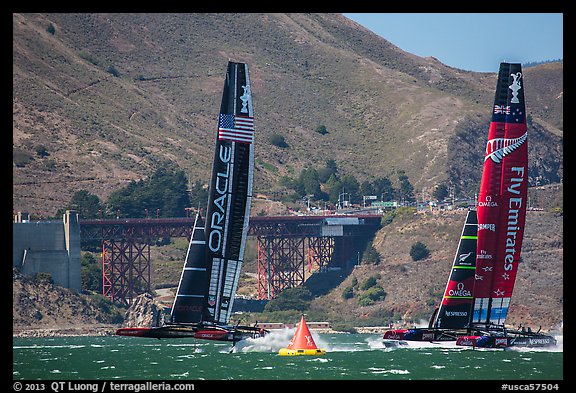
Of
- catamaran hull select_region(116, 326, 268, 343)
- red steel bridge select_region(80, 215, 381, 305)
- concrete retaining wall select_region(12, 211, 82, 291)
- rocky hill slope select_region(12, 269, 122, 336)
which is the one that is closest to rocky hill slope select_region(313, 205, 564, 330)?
red steel bridge select_region(80, 215, 381, 305)

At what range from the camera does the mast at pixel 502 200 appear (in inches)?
3059

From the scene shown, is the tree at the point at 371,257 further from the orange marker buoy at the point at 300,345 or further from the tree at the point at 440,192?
the orange marker buoy at the point at 300,345

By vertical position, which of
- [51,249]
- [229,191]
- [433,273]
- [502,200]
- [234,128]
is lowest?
[433,273]

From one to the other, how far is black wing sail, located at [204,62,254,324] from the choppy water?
3.46 m

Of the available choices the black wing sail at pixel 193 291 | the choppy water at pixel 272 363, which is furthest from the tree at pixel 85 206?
the black wing sail at pixel 193 291

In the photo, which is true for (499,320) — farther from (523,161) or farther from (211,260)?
(211,260)

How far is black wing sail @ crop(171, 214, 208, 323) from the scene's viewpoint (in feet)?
234

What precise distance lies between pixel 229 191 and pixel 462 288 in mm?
15205

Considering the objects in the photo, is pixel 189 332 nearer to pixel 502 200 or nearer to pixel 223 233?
pixel 223 233

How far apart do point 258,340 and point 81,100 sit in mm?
123454

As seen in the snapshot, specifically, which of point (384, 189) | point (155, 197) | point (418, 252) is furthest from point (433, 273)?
point (384, 189)

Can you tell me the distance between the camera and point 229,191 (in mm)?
71875

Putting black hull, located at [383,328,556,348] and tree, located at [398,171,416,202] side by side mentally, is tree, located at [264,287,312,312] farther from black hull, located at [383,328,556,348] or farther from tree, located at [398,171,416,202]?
black hull, located at [383,328,556,348]

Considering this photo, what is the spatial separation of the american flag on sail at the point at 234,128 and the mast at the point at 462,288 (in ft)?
46.8
